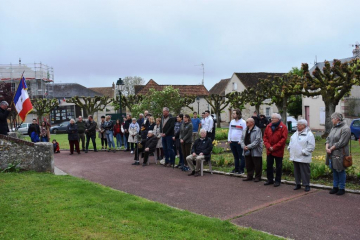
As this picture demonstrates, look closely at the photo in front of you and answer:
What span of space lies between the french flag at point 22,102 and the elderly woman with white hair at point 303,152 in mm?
8866

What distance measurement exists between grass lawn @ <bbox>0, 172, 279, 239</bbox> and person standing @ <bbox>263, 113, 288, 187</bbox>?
3.29m

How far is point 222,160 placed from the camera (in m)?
11.4

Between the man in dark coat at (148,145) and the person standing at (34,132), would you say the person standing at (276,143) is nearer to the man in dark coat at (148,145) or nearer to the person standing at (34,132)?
the man in dark coat at (148,145)

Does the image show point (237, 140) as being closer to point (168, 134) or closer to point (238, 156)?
point (238, 156)

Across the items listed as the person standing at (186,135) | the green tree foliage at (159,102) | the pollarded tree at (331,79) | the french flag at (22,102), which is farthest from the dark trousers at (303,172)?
the green tree foliage at (159,102)

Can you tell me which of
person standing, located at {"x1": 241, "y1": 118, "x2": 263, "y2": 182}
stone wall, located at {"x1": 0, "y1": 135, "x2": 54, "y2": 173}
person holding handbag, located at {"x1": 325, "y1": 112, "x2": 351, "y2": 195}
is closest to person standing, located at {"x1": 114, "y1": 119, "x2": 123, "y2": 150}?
stone wall, located at {"x1": 0, "y1": 135, "x2": 54, "y2": 173}

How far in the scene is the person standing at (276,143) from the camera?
27.9ft

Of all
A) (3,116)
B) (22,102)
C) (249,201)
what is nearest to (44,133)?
(22,102)

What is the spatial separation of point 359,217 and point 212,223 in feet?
8.49

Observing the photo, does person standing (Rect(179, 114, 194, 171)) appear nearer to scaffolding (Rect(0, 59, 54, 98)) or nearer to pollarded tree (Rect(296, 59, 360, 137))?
pollarded tree (Rect(296, 59, 360, 137))

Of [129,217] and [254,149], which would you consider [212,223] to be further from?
[254,149]

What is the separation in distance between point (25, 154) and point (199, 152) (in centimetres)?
493

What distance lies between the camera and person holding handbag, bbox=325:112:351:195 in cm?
739

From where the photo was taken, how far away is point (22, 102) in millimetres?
12398
